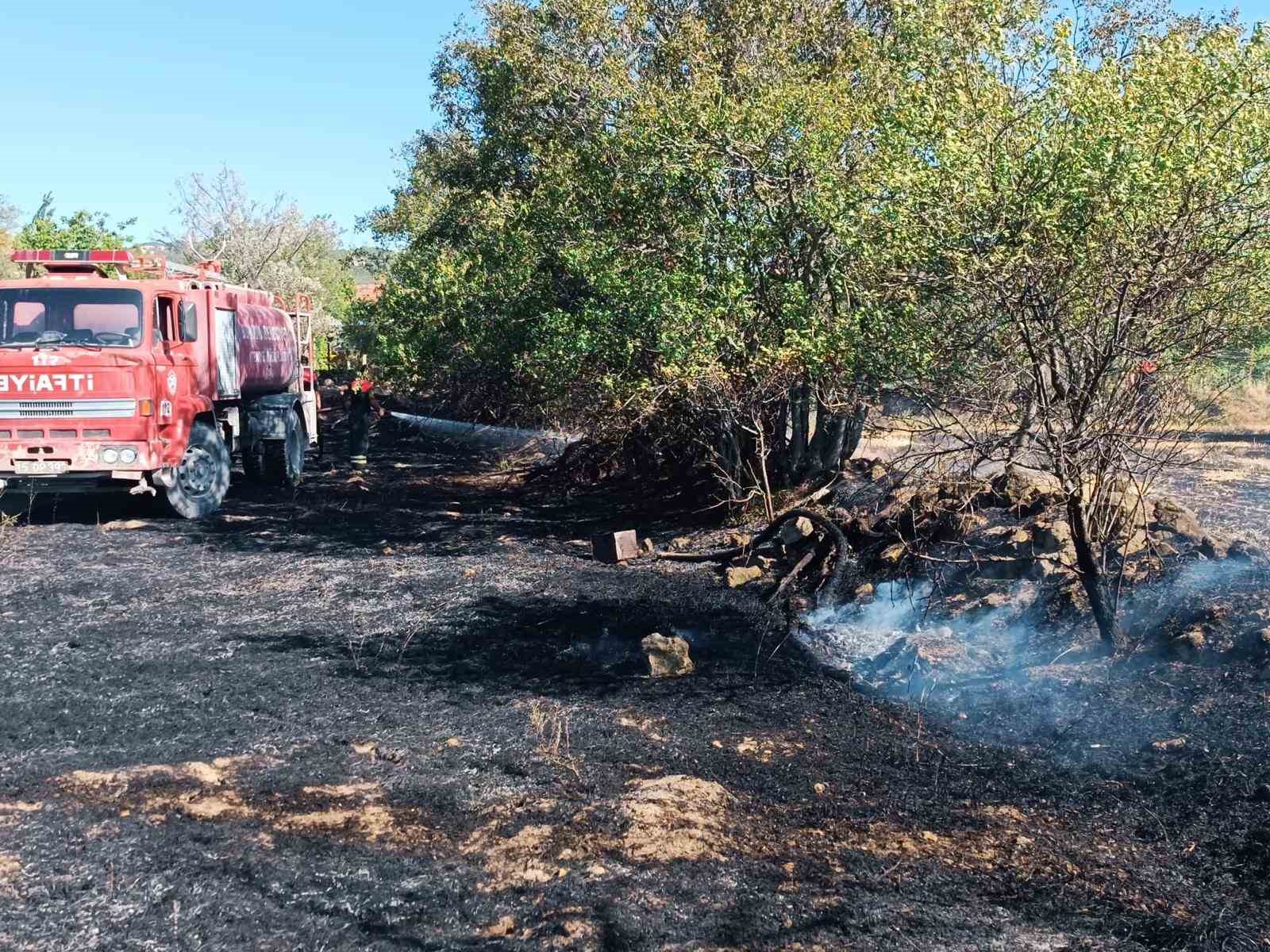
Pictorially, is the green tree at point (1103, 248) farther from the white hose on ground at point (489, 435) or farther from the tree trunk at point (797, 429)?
the white hose on ground at point (489, 435)

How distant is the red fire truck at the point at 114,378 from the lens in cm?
1237

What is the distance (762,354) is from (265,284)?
3393 centimetres

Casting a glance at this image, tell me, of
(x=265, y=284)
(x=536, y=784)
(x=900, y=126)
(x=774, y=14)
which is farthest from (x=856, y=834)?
(x=265, y=284)

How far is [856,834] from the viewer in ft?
16.9

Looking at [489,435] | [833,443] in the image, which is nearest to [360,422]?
[489,435]

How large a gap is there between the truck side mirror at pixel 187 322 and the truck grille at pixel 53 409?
1.13 m

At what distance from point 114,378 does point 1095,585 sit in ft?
33.0

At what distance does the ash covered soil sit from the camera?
14.3 feet

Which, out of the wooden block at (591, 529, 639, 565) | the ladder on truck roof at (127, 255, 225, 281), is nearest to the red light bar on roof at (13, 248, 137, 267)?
the ladder on truck roof at (127, 255, 225, 281)

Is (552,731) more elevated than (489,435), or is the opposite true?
(489,435)

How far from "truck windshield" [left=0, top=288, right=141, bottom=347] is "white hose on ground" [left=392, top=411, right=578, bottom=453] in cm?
704

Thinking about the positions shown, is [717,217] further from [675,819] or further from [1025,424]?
[675,819]

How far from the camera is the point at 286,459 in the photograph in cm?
1630

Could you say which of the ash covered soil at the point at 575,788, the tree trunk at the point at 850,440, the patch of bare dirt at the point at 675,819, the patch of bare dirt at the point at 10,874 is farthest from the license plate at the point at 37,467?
the patch of bare dirt at the point at 675,819
